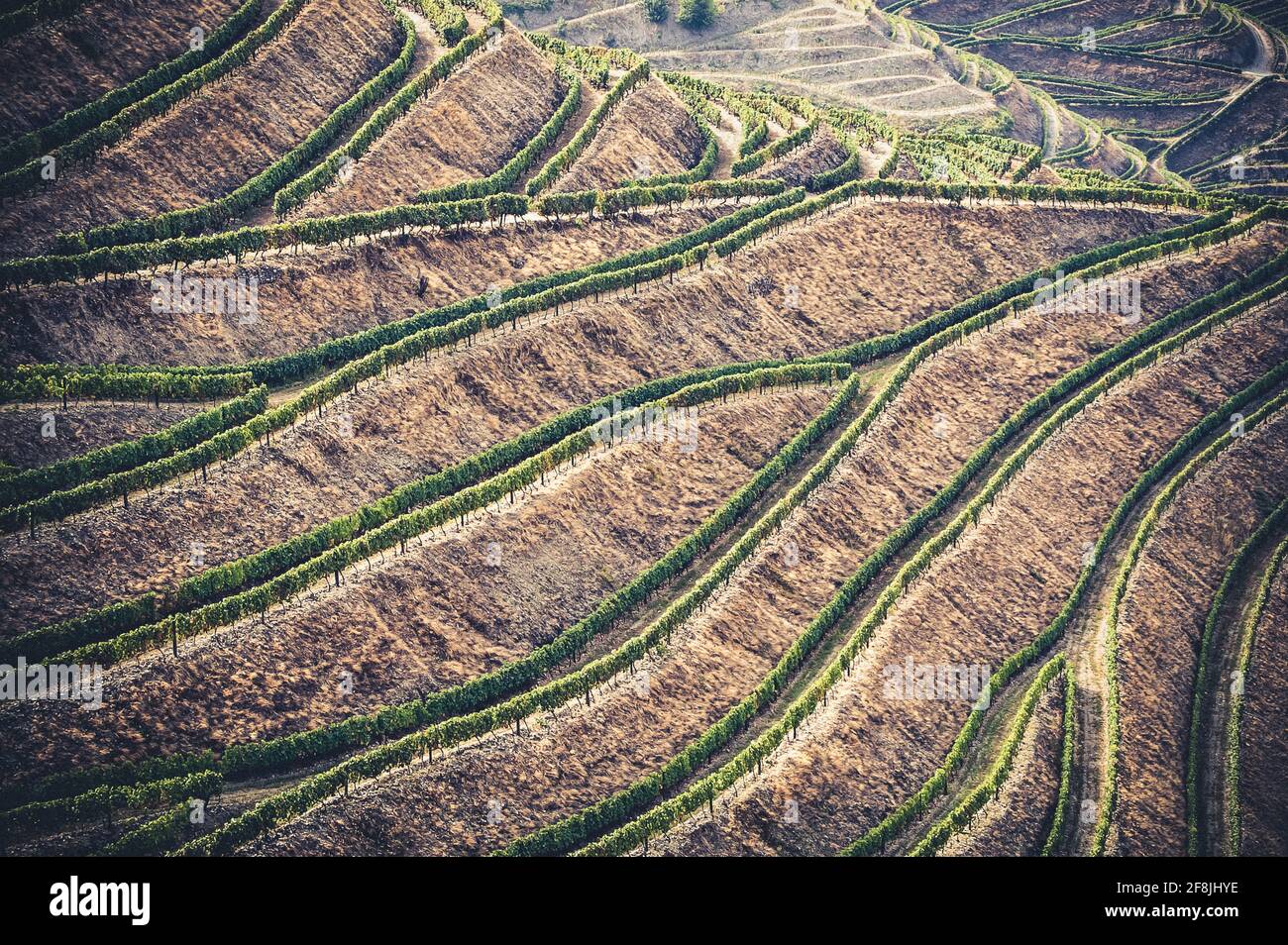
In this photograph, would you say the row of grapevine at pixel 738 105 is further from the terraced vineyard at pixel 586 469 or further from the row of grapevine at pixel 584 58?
the row of grapevine at pixel 584 58

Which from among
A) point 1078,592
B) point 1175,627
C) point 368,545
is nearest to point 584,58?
point 1078,592

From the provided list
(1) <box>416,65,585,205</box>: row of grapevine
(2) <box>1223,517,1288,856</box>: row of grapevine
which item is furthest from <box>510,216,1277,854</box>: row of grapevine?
(1) <box>416,65,585,205</box>: row of grapevine

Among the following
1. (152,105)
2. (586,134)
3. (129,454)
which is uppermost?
(586,134)

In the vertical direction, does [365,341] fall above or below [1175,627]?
above

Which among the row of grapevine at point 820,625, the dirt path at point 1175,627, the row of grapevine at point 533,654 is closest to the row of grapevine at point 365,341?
the row of grapevine at point 533,654

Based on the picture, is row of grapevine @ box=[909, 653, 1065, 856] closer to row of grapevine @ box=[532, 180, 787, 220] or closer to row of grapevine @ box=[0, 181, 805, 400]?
row of grapevine @ box=[0, 181, 805, 400]

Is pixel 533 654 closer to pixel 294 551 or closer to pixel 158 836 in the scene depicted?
pixel 294 551
